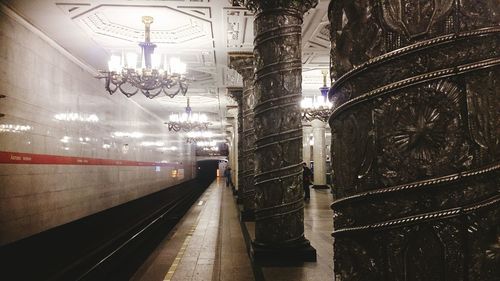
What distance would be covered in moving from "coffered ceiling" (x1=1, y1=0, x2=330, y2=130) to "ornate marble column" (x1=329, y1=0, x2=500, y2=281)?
6700 millimetres

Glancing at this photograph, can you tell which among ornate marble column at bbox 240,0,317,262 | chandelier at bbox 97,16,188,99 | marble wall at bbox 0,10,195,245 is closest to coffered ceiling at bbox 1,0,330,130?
marble wall at bbox 0,10,195,245

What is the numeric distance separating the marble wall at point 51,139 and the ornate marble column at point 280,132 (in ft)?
18.5

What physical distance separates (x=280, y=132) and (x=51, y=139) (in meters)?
7.24

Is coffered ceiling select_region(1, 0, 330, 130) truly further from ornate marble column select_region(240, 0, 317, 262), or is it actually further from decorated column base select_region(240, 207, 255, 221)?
decorated column base select_region(240, 207, 255, 221)

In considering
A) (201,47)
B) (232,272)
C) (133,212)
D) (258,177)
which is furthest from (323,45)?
(133,212)

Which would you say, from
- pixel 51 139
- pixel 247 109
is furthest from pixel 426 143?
pixel 51 139

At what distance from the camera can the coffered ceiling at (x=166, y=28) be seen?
7.78 metres

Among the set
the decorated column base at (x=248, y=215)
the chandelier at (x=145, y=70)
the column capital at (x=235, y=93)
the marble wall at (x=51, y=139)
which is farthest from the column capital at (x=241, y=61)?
the marble wall at (x=51, y=139)

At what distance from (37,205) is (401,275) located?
964cm

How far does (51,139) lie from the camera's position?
984 centimetres

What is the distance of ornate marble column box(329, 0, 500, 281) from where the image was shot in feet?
3.62

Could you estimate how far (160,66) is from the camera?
888 cm

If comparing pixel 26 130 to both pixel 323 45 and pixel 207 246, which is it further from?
pixel 323 45

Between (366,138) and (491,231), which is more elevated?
(366,138)
